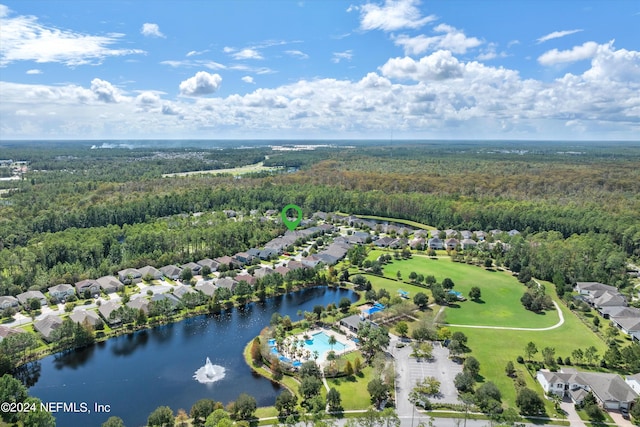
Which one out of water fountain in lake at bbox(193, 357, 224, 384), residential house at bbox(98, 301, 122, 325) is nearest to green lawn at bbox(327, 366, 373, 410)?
water fountain in lake at bbox(193, 357, 224, 384)

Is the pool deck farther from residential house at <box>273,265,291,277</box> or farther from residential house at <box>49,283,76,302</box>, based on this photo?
residential house at <box>49,283,76,302</box>

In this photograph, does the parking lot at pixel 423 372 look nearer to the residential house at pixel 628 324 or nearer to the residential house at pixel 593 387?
the residential house at pixel 593 387

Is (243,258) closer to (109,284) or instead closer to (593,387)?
(109,284)

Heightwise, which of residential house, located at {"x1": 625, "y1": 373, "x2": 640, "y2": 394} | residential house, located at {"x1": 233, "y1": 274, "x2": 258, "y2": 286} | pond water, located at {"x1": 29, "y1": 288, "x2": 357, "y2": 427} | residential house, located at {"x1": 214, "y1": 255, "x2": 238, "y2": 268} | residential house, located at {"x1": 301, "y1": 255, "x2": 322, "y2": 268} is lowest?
pond water, located at {"x1": 29, "y1": 288, "x2": 357, "y2": 427}

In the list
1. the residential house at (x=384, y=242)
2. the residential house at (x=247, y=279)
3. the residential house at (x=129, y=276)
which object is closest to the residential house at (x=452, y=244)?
the residential house at (x=384, y=242)

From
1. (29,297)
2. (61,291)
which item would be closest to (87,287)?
(61,291)

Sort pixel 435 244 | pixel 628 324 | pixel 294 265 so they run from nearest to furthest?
1. pixel 628 324
2. pixel 294 265
3. pixel 435 244
